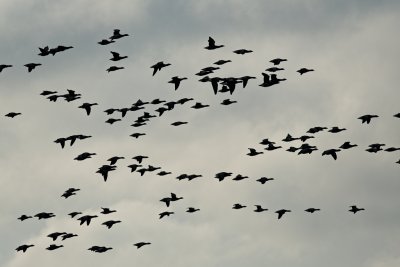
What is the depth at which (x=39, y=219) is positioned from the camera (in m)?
170

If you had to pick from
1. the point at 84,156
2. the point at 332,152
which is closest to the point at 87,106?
the point at 84,156

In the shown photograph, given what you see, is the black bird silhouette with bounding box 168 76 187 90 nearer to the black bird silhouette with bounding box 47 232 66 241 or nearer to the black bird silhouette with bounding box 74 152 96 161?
the black bird silhouette with bounding box 74 152 96 161

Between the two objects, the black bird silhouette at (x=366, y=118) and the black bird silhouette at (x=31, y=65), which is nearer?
the black bird silhouette at (x=31, y=65)

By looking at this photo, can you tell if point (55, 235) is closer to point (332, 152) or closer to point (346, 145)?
point (332, 152)

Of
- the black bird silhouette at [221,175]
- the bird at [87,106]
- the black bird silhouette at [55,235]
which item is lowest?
the black bird silhouette at [55,235]

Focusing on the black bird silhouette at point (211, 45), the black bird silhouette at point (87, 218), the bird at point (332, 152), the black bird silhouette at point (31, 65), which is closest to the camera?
the black bird silhouette at point (211, 45)

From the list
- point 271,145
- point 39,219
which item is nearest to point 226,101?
point 271,145

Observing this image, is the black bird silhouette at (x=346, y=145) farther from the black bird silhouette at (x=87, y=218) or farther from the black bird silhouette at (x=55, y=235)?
the black bird silhouette at (x=55, y=235)

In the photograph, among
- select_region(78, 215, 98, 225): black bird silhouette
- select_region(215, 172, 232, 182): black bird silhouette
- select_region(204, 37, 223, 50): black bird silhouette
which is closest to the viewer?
select_region(204, 37, 223, 50): black bird silhouette

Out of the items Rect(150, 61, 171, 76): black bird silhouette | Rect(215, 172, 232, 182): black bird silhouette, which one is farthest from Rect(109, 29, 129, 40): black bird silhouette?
Rect(215, 172, 232, 182): black bird silhouette

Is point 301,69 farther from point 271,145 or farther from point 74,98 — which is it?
point 74,98

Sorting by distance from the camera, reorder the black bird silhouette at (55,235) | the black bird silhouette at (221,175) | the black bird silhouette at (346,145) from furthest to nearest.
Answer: the black bird silhouette at (346,145) → the black bird silhouette at (221,175) → the black bird silhouette at (55,235)

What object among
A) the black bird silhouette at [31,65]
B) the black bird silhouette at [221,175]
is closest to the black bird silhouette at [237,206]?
the black bird silhouette at [221,175]

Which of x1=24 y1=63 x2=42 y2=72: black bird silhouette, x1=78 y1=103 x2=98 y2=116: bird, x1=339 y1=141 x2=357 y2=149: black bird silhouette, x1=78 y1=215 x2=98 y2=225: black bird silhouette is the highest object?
x1=24 y1=63 x2=42 y2=72: black bird silhouette
